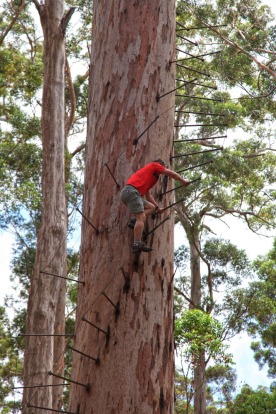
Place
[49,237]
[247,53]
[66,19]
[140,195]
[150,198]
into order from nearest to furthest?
[140,195], [150,198], [49,237], [66,19], [247,53]

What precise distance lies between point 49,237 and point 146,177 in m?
7.79

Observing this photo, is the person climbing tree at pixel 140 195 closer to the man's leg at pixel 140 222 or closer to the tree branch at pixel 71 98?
the man's leg at pixel 140 222

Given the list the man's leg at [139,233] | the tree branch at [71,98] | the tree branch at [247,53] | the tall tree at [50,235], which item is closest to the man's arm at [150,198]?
the man's leg at [139,233]

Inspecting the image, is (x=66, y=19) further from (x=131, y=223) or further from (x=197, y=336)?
→ (x=131, y=223)

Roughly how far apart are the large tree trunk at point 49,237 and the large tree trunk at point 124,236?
19.6 feet

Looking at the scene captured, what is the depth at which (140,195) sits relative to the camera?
3.03 m

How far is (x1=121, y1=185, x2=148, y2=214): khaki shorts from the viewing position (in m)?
3.00

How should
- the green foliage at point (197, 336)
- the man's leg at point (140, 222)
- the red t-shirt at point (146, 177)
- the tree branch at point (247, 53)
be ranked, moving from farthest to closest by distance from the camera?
the tree branch at point (247, 53) < the green foliage at point (197, 336) < the red t-shirt at point (146, 177) < the man's leg at point (140, 222)

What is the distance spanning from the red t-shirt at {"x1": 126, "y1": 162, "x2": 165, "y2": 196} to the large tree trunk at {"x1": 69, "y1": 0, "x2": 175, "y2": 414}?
0.50 ft

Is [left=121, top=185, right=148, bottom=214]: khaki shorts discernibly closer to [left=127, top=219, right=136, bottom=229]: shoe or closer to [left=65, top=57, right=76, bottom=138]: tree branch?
[left=127, top=219, right=136, bottom=229]: shoe

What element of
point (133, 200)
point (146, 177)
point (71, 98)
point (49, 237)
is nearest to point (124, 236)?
point (133, 200)

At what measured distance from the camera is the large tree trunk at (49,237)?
32.4 ft

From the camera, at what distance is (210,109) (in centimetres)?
1962

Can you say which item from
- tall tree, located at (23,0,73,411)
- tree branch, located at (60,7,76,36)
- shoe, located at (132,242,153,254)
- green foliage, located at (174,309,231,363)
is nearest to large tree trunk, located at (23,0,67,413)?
tall tree, located at (23,0,73,411)
